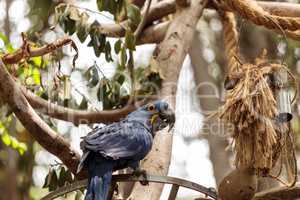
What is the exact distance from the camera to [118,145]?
181 cm

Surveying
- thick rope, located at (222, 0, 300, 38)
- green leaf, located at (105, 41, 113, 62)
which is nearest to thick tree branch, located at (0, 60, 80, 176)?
green leaf, located at (105, 41, 113, 62)

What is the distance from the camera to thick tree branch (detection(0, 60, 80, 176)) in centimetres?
180

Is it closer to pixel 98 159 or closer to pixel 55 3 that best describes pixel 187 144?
pixel 55 3

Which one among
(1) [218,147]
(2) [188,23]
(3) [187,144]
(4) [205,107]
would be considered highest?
(2) [188,23]

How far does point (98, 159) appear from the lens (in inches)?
68.8

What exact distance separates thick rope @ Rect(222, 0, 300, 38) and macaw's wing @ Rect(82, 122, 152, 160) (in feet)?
2.20

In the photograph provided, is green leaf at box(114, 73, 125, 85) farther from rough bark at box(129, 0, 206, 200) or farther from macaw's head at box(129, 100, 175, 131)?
macaw's head at box(129, 100, 175, 131)

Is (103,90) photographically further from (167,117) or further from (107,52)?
(167,117)

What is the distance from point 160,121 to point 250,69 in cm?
44

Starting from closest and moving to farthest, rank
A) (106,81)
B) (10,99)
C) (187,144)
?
(10,99) → (106,81) → (187,144)

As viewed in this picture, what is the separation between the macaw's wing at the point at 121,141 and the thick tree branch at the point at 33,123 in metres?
0.19

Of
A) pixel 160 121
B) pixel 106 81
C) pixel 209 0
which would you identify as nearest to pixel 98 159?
pixel 160 121

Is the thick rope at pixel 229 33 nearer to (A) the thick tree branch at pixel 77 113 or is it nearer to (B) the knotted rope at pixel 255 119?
(A) the thick tree branch at pixel 77 113

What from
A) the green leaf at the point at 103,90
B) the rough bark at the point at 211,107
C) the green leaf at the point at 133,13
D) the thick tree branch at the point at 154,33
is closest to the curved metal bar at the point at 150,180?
the green leaf at the point at 103,90
